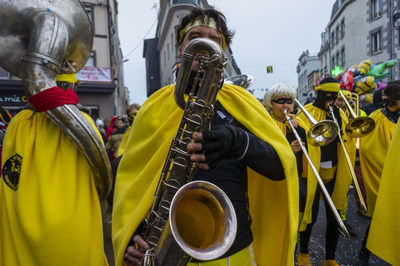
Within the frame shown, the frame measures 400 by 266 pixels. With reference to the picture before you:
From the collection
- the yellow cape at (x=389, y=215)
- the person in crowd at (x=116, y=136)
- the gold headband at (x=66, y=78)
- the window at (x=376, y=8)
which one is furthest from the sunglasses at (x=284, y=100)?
the window at (x=376, y=8)

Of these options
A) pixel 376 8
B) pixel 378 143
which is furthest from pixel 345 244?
pixel 376 8

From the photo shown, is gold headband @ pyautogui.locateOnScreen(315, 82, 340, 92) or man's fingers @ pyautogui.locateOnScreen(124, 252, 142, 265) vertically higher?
gold headband @ pyautogui.locateOnScreen(315, 82, 340, 92)

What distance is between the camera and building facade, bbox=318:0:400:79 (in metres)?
19.7

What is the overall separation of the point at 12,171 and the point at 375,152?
13.4 ft

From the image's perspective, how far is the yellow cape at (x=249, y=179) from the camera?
59.5 inches

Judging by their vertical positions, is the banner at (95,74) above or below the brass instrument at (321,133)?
above

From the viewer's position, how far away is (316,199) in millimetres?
3377

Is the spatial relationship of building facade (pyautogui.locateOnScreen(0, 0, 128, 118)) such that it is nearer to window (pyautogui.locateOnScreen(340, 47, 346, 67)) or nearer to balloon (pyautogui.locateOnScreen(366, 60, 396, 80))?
balloon (pyautogui.locateOnScreen(366, 60, 396, 80))

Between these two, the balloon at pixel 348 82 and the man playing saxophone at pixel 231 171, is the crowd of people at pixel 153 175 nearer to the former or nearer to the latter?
the man playing saxophone at pixel 231 171

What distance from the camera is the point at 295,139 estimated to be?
3.28 m

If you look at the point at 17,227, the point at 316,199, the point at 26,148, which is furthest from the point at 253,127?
the point at 316,199

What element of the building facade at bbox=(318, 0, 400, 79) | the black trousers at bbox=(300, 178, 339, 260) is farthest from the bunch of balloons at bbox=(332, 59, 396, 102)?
the building facade at bbox=(318, 0, 400, 79)

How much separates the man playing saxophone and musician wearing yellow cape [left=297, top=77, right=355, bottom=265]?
1704mm

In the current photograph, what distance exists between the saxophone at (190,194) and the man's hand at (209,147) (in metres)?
0.12
